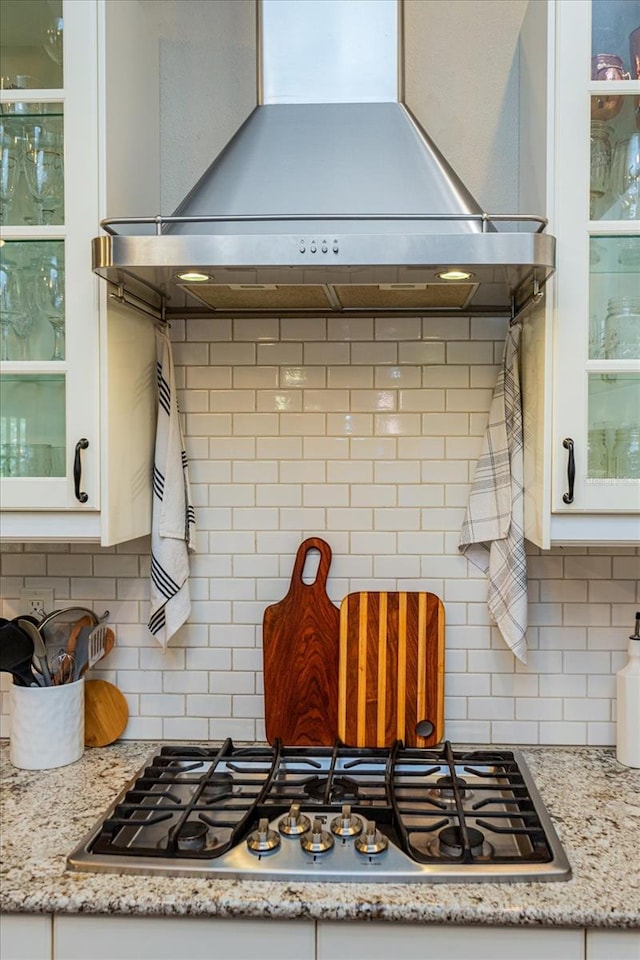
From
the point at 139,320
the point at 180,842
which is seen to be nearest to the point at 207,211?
the point at 139,320

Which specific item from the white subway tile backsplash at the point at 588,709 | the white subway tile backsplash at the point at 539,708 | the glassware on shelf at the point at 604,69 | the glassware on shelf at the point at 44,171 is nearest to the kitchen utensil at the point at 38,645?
the glassware on shelf at the point at 44,171

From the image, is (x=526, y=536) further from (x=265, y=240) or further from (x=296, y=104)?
(x=296, y=104)

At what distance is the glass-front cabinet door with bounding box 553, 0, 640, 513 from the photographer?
139 cm

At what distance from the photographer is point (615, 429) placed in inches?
55.8

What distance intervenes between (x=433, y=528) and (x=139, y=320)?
0.79 meters

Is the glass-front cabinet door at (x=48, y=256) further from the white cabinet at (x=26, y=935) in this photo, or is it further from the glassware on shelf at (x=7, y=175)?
the white cabinet at (x=26, y=935)

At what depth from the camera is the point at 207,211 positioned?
4.57 feet

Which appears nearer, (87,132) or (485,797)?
(87,132)

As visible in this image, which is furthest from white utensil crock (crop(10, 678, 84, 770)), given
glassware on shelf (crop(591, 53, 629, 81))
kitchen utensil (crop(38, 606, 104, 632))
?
glassware on shelf (crop(591, 53, 629, 81))

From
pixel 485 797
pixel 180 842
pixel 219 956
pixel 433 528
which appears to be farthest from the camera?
pixel 433 528

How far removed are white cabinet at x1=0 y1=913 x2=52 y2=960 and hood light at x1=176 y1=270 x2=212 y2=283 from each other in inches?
42.2

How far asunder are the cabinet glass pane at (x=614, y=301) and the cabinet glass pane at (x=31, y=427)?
994mm

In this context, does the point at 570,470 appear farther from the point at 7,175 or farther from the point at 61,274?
the point at 7,175

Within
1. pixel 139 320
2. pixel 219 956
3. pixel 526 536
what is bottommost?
pixel 219 956
